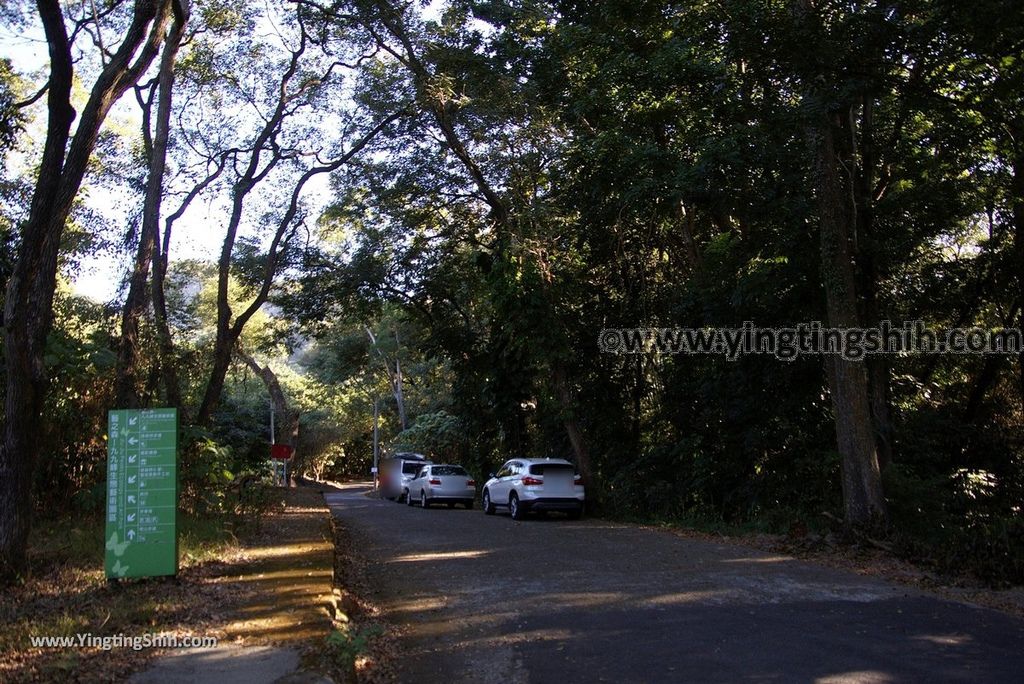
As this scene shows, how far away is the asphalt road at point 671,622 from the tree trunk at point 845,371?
205cm

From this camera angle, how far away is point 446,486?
26781mm

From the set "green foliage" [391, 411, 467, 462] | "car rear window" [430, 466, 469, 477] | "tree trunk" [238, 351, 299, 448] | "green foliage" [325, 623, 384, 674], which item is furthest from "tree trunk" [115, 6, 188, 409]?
"tree trunk" [238, 351, 299, 448]

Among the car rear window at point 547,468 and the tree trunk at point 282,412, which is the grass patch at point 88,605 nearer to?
the car rear window at point 547,468

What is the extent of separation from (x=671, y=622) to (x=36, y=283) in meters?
7.90

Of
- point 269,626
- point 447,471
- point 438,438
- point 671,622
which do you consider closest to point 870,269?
point 671,622

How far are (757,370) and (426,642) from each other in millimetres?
11919

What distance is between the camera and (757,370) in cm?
1741

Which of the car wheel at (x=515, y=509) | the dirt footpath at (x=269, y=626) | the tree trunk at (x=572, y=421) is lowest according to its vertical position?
the car wheel at (x=515, y=509)

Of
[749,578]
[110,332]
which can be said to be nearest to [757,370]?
[749,578]

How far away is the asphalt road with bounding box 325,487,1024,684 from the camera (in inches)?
247

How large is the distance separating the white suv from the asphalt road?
6718mm

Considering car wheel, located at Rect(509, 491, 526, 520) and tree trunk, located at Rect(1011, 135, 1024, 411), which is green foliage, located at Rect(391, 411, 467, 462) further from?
tree trunk, located at Rect(1011, 135, 1024, 411)

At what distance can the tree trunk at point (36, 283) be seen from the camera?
8.70 m

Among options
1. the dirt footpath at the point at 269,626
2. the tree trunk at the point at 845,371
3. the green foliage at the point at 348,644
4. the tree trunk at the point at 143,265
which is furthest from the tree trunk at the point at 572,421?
the green foliage at the point at 348,644
